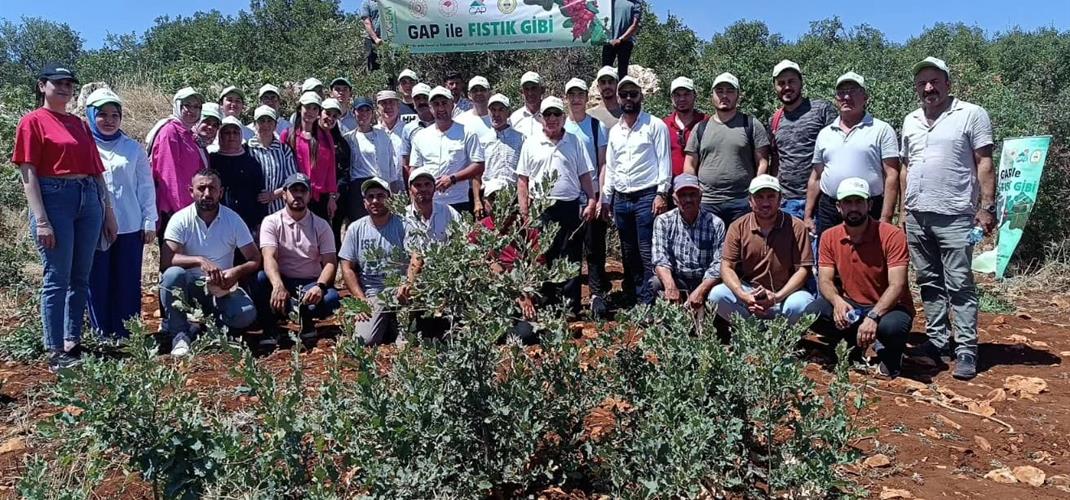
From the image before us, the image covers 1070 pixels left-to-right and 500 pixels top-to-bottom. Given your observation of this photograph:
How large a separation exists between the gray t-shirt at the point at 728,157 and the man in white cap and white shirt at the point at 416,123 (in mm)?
2445

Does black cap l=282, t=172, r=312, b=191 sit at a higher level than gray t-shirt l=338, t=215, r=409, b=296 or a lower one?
higher

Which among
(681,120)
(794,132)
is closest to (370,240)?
(681,120)

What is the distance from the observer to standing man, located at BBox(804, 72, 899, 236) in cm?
511

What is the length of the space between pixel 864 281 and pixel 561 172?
2181mm

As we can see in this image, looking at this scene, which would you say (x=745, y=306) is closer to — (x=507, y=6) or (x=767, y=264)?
(x=767, y=264)

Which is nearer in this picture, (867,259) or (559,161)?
(867,259)

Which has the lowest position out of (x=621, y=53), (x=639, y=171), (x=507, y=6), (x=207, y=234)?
(x=207, y=234)

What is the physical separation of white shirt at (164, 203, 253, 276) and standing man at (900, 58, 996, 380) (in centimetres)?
451

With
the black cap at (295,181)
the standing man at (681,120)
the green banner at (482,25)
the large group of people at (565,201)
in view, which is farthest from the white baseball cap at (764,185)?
the green banner at (482,25)

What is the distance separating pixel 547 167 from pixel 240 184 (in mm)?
2350

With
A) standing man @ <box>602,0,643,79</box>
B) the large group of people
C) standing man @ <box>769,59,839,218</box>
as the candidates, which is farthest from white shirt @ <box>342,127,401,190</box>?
standing man @ <box>602,0,643,79</box>

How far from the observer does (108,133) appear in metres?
5.26

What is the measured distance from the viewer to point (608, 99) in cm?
662

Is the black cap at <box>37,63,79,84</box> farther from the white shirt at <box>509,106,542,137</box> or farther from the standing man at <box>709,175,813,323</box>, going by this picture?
the standing man at <box>709,175,813,323</box>
